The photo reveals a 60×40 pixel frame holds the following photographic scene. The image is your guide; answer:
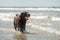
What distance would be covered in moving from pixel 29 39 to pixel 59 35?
1701 millimetres

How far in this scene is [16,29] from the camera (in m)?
14.7

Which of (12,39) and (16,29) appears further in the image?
(16,29)

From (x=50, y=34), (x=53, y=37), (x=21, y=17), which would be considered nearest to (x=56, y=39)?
(x=53, y=37)

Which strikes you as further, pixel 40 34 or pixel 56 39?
pixel 40 34

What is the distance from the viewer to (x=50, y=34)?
44.5 feet

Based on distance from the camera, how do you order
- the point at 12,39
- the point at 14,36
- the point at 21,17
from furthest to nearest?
1. the point at 21,17
2. the point at 14,36
3. the point at 12,39

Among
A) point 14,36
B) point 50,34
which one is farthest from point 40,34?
point 14,36

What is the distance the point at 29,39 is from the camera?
12.2 metres

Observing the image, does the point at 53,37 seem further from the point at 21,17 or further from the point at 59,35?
the point at 21,17

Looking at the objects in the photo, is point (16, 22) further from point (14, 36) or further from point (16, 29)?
point (14, 36)

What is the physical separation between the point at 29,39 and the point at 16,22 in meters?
2.33

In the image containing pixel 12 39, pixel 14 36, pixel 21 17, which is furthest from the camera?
pixel 21 17

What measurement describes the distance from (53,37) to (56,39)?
503 mm

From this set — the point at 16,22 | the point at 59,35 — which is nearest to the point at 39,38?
the point at 59,35
